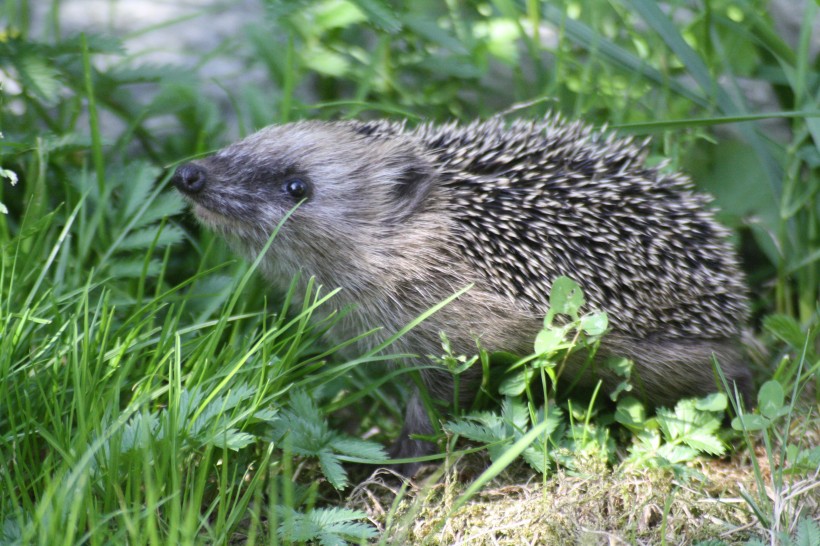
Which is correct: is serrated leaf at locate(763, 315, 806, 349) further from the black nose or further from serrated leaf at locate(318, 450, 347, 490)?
the black nose

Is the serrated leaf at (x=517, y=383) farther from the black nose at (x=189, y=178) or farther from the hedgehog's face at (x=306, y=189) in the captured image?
the black nose at (x=189, y=178)

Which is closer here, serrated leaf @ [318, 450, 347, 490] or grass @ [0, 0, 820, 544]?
grass @ [0, 0, 820, 544]

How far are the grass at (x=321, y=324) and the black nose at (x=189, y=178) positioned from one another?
234 mm

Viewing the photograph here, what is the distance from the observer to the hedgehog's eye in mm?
3238

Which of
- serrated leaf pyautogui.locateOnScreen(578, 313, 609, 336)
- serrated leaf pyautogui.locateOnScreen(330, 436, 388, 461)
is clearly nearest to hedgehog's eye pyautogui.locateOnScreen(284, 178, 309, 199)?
serrated leaf pyautogui.locateOnScreen(330, 436, 388, 461)

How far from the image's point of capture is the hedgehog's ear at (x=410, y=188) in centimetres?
325

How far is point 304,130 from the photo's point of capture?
11.1 feet

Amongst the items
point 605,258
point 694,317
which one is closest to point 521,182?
point 605,258

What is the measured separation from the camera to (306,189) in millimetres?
3256

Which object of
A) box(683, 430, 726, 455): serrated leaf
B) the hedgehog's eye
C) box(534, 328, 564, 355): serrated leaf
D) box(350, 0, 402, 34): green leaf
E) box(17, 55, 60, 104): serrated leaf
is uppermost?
box(350, 0, 402, 34): green leaf

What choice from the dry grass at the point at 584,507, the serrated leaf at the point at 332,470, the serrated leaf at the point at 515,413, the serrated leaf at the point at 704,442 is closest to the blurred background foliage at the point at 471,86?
the serrated leaf at the point at 704,442

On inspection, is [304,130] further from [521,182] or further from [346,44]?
[346,44]

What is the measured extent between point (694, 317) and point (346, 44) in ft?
8.35

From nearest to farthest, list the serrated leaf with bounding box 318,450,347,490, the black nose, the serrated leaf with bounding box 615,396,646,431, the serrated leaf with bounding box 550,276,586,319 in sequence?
1. the serrated leaf with bounding box 318,450,347,490
2. the serrated leaf with bounding box 550,276,586,319
3. the serrated leaf with bounding box 615,396,646,431
4. the black nose
